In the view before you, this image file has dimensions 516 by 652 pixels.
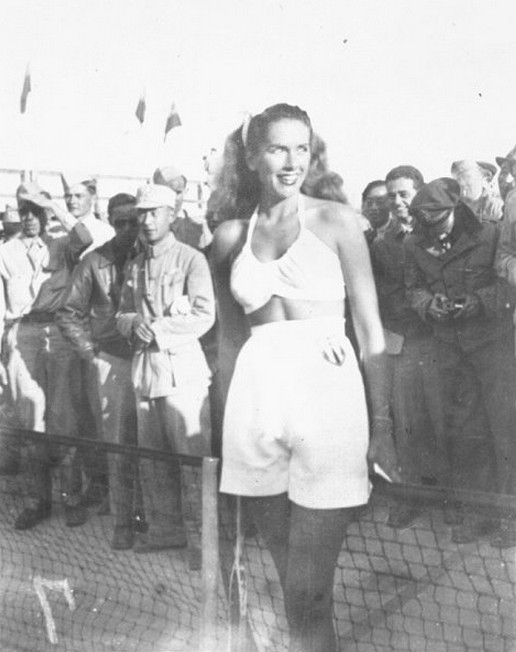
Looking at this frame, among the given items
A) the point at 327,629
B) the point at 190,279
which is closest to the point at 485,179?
the point at 190,279

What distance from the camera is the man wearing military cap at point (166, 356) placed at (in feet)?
14.1

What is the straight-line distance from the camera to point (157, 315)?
4387 mm

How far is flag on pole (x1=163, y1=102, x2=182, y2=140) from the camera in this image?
3938 millimetres

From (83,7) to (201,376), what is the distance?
5.74ft

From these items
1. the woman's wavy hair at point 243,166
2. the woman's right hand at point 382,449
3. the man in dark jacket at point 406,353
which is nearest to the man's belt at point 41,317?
the man in dark jacket at point 406,353

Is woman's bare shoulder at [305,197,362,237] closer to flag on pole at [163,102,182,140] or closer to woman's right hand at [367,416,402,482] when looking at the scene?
woman's right hand at [367,416,402,482]

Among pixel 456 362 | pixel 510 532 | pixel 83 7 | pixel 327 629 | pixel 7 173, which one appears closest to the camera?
pixel 327 629

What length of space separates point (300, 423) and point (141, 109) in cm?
198

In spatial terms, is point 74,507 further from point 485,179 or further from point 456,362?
point 485,179

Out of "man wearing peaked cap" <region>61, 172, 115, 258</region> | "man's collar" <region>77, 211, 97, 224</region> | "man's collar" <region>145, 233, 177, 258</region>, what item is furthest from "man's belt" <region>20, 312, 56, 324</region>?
"man's collar" <region>145, 233, 177, 258</region>

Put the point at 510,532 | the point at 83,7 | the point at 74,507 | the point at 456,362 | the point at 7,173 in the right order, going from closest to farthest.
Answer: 1. the point at 510,532
2. the point at 83,7
3. the point at 456,362
4. the point at 74,507
5. the point at 7,173

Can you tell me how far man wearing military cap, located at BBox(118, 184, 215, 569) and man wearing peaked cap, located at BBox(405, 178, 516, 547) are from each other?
103 cm

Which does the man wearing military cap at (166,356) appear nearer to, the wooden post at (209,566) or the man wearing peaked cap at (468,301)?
the man wearing peaked cap at (468,301)

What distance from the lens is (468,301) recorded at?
4.06 meters
